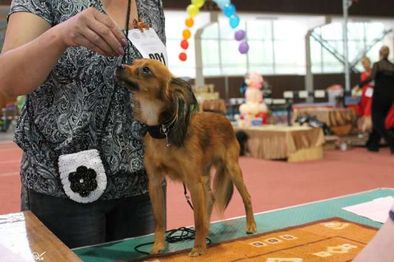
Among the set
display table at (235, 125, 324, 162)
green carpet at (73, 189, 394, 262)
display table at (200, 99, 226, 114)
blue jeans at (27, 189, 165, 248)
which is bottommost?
display table at (235, 125, 324, 162)

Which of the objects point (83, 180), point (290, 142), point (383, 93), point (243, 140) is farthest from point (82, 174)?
point (383, 93)

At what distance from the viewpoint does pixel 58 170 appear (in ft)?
3.91

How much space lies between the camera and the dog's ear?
100 centimetres

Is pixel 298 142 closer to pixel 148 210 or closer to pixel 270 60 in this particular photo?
pixel 148 210

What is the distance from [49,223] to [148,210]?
10.1 inches

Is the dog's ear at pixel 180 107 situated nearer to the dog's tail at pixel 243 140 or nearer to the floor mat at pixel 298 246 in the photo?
the floor mat at pixel 298 246

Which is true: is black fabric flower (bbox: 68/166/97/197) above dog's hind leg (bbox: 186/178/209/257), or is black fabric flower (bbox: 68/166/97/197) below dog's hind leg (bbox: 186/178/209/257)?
above

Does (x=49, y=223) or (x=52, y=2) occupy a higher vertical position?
(x=52, y=2)

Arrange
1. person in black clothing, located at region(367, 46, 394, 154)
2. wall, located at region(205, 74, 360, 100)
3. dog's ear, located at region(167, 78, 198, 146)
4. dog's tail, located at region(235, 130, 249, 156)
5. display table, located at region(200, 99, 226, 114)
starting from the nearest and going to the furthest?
dog's ear, located at region(167, 78, 198, 146), person in black clothing, located at region(367, 46, 394, 154), dog's tail, located at region(235, 130, 249, 156), display table, located at region(200, 99, 226, 114), wall, located at region(205, 74, 360, 100)

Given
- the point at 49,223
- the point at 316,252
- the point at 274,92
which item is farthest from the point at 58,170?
the point at 274,92

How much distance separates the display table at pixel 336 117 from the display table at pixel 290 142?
1574mm

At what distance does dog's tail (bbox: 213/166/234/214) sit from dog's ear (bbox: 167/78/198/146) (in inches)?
10.4

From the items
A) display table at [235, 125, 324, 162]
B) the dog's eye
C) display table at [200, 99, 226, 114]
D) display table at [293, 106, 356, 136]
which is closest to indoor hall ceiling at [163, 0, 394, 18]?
display table at [200, 99, 226, 114]

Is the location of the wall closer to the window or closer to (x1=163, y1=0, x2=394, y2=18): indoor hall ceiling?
the window
